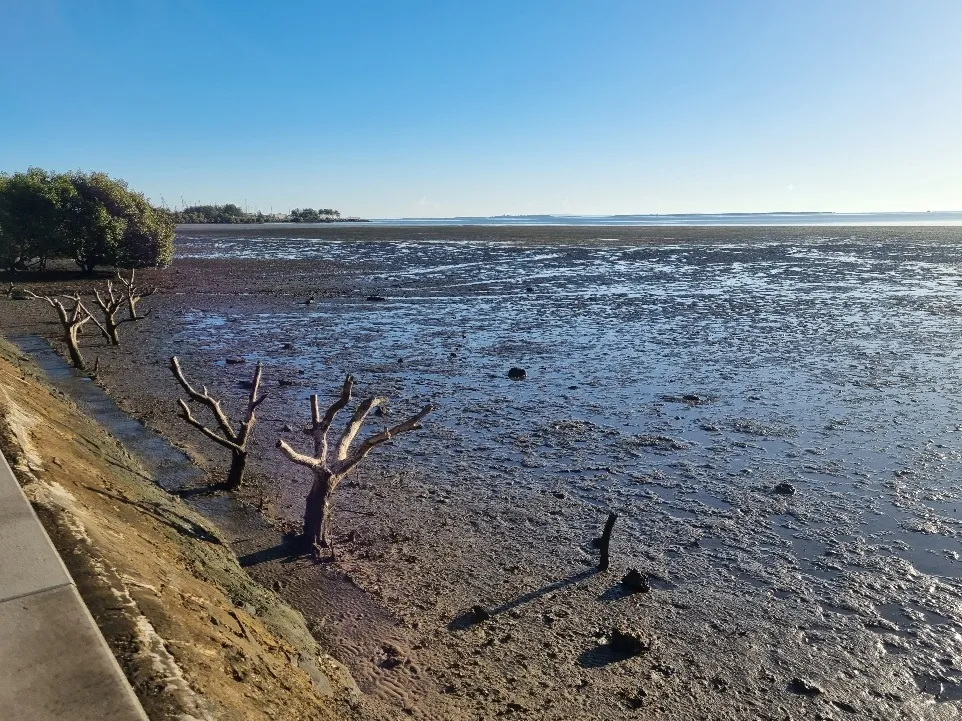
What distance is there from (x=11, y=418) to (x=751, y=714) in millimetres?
9118

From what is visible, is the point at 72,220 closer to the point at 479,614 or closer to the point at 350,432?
the point at 350,432

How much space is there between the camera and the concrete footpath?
12.2 feet

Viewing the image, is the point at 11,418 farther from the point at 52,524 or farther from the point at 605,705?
the point at 605,705

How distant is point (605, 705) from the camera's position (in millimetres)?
6504

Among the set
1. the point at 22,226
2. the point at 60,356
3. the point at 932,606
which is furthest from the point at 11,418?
the point at 22,226

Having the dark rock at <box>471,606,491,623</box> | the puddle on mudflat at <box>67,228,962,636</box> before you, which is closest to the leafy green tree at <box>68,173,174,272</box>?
the puddle on mudflat at <box>67,228,962,636</box>

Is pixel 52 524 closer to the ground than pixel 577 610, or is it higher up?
higher up

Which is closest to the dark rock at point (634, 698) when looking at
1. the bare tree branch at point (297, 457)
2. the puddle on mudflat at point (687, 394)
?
the puddle on mudflat at point (687, 394)

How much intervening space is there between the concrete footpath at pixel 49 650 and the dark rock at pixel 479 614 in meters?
4.40

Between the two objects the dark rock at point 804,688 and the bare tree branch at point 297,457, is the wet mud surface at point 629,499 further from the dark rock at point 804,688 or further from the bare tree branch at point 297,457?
the bare tree branch at point 297,457

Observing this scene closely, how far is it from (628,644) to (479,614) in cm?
173

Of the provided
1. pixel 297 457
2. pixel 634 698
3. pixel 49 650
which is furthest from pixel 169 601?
pixel 634 698

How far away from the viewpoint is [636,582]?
851 cm

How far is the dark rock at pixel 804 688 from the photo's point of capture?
6809mm
